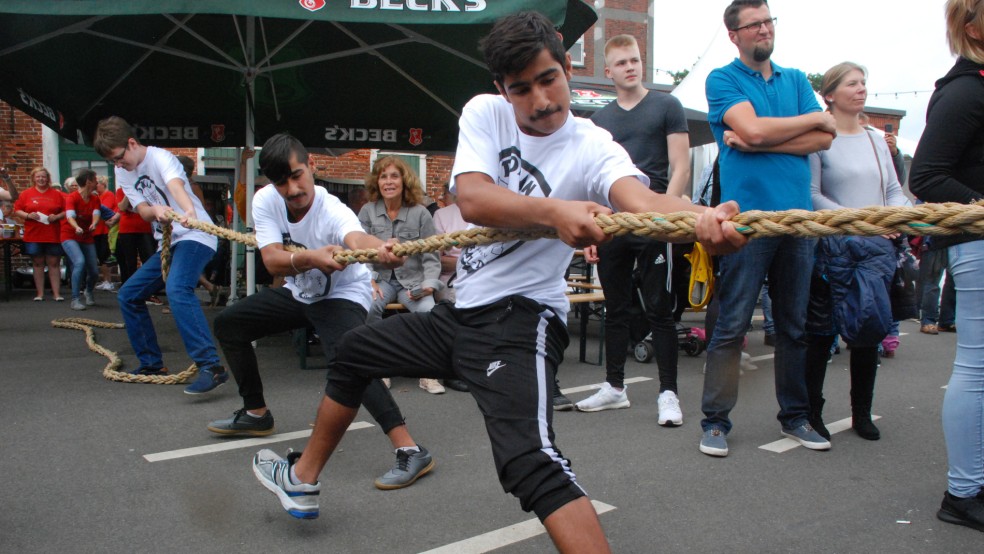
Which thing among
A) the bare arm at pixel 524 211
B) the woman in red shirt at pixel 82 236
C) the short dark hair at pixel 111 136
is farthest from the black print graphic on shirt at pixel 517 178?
the woman in red shirt at pixel 82 236

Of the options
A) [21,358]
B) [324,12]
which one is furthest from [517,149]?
[21,358]

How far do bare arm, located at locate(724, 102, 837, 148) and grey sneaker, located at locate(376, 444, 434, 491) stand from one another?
81.7 inches

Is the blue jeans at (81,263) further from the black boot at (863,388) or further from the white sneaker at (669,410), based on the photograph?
the black boot at (863,388)

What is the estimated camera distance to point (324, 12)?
5059mm

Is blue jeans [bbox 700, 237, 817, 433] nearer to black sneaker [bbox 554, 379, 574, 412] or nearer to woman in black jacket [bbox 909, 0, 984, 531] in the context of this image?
→ woman in black jacket [bbox 909, 0, 984, 531]

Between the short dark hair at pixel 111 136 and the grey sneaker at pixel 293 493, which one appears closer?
the grey sneaker at pixel 293 493

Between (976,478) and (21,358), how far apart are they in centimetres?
654

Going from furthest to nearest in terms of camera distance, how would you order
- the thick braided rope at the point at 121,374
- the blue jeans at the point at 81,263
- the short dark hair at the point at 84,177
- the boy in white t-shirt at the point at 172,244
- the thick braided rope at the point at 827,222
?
the short dark hair at the point at 84,177
the blue jeans at the point at 81,263
the thick braided rope at the point at 121,374
the boy in white t-shirt at the point at 172,244
the thick braided rope at the point at 827,222

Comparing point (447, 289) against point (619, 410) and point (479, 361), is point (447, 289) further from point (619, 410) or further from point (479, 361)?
point (479, 361)

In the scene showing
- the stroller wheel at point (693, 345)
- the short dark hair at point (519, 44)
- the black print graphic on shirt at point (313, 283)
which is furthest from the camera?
the stroller wheel at point (693, 345)

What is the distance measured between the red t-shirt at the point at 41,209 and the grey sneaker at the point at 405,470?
8945mm

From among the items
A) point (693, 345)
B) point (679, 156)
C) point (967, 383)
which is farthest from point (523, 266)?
point (693, 345)

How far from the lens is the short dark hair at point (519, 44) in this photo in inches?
80.8

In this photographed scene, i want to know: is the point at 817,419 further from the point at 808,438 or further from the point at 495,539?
the point at 495,539
